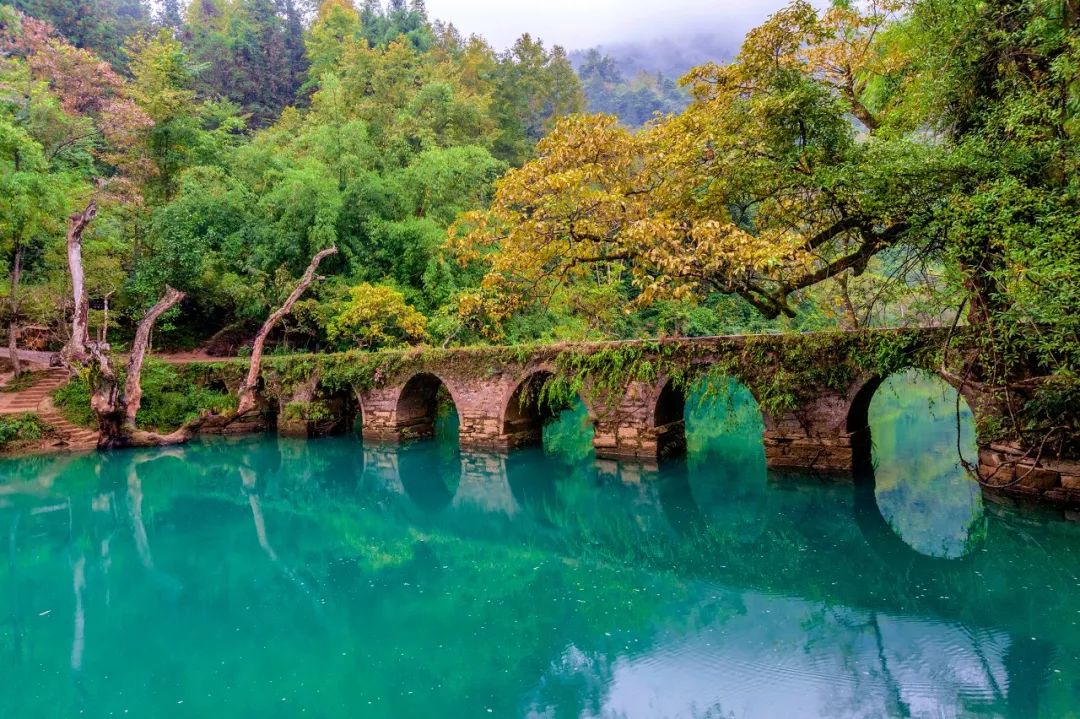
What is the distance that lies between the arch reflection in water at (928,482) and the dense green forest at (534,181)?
2036 millimetres

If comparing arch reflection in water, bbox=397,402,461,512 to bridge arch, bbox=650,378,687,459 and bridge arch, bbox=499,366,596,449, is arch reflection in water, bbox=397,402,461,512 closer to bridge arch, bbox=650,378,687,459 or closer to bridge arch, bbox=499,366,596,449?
bridge arch, bbox=499,366,596,449

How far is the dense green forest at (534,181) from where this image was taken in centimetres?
648

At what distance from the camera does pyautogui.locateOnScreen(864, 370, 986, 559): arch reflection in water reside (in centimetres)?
753

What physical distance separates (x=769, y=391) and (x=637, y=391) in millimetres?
2379

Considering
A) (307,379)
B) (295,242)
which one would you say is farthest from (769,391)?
(295,242)

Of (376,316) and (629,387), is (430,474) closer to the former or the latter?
(629,387)

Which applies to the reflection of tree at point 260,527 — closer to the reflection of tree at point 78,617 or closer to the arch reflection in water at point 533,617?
the arch reflection in water at point 533,617

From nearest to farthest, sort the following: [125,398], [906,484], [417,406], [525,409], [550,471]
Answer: [906,484] < [550,471] < [525,409] < [125,398] < [417,406]

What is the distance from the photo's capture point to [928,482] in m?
9.98

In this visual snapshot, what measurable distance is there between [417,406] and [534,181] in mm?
9160

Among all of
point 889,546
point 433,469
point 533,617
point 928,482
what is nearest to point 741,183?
point 889,546

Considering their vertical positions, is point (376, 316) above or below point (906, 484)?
above

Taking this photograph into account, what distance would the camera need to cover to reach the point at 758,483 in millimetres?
10484

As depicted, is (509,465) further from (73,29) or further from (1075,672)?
(73,29)
